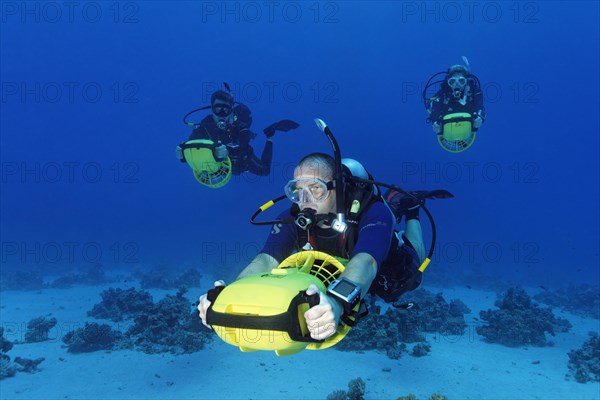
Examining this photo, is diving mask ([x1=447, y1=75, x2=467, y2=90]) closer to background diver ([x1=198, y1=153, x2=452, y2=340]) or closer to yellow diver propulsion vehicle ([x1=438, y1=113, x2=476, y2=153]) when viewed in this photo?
yellow diver propulsion vehicle ([x1=438, y1=113, x2=476, y2=153])

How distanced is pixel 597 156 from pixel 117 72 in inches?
5254

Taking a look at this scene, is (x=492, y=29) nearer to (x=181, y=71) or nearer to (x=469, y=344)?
(x=181, y=71)

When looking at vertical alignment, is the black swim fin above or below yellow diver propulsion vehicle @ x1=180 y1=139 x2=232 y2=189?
above

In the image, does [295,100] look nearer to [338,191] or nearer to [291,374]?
[291,374]

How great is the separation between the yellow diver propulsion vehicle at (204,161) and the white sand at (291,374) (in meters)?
4.57

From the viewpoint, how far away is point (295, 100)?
118 m

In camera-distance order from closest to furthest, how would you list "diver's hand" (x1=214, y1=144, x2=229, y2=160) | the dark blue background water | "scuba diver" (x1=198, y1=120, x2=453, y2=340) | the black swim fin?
"scuba diver" (x1=198, y1=120, x2=453, y2=340)
"diver's hand" (x1=214, y1=144, x2=229, y2=160)
the black swim fin
the dark blue background water

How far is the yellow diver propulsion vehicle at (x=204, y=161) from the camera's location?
9375mm

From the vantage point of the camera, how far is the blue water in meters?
86.1

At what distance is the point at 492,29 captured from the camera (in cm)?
10562

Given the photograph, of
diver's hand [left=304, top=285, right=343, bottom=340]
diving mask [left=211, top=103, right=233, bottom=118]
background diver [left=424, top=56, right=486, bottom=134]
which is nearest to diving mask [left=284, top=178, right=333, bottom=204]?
diver's hand [left=304, top=285, right=343, bottom=340]

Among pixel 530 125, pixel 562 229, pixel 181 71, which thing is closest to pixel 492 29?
pixel 530 125

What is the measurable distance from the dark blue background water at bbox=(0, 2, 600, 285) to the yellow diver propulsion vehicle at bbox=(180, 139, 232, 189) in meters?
62.4

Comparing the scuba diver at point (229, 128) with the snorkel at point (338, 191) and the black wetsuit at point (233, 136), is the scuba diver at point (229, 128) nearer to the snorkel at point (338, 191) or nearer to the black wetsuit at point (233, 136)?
the black wetsuit at point (233, 136)
